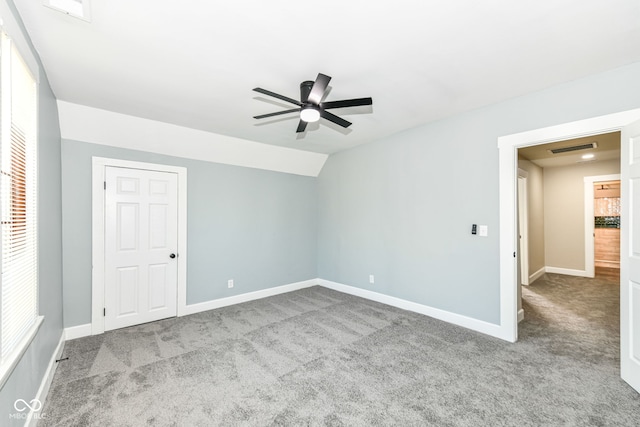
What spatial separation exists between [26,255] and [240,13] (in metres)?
2.10

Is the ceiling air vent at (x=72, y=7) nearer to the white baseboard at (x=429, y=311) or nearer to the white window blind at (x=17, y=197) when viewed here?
the white window blind at (x=17, y=197)

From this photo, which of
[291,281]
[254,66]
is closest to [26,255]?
[254,66]

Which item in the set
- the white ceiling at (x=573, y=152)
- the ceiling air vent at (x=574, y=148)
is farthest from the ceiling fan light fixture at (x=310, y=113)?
the ceiling air vent at (x=574, y=148)

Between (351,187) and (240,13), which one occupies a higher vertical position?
(240,13)

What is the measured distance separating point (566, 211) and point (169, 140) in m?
8.09

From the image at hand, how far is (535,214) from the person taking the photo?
6.15 m

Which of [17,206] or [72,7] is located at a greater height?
[72,7]

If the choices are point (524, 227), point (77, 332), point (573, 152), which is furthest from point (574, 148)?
point (77, 332)

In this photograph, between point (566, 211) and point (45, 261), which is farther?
point (566, 211)

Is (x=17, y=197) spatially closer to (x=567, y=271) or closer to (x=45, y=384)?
(x=45, y=384)

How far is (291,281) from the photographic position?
5207 mm

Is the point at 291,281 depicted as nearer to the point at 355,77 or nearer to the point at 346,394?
the point at 346,394

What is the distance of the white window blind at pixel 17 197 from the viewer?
4.87 ft

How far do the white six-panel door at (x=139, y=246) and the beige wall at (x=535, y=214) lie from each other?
627 cm
